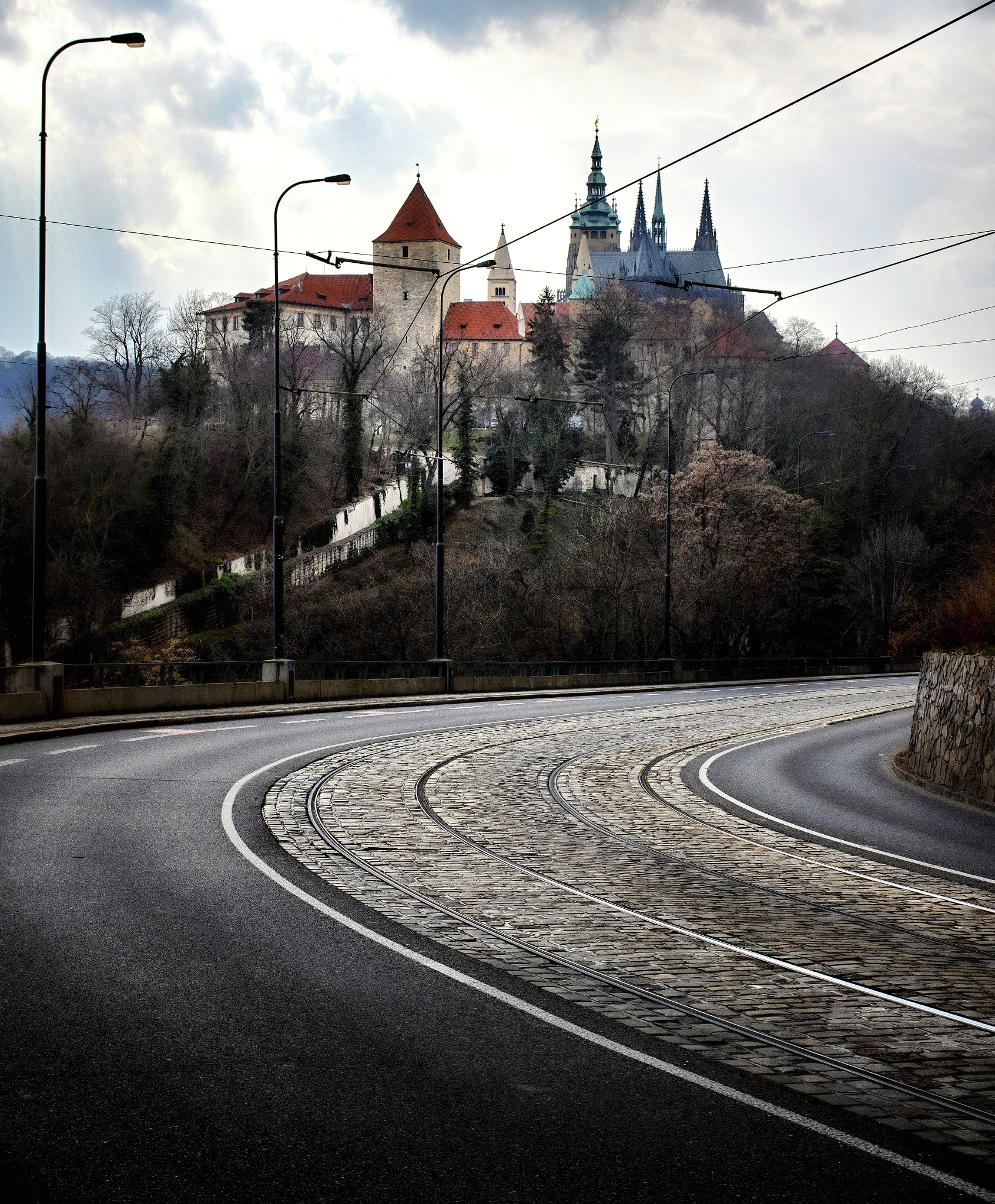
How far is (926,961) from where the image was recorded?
705cm

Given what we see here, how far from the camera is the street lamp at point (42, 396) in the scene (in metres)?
20.3

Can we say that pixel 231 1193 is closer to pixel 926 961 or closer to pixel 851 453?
pixel 926 961

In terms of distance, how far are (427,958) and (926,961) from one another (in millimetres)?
2991

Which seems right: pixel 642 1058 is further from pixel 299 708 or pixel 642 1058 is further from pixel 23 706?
pixel 299 708

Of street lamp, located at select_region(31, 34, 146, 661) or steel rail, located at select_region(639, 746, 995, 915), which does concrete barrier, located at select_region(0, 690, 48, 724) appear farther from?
steel rail, located at select_region(639, 746, 995, 915)

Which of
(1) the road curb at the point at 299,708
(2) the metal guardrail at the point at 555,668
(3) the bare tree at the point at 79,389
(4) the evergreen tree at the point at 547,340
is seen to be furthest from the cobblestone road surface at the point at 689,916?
(4) the evergreen tree at the point at 547,340

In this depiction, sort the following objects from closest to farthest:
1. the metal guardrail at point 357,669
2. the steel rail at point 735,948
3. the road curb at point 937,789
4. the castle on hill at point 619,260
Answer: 1. the steel rail at point 735,948
2. the road curb at point 937,789
3. the metal guardrail at point 357,669
4. the castle on hill at point 619,260

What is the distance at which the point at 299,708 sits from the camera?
1055 inches

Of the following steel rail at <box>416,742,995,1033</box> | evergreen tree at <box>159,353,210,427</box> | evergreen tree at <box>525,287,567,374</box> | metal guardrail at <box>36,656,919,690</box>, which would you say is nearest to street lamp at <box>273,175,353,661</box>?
metal guardrail at <box>36,656,919,690</box>

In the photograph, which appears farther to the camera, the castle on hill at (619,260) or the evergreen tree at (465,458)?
the castle on hill at (619,260)

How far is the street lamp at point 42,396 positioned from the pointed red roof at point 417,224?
12136cm

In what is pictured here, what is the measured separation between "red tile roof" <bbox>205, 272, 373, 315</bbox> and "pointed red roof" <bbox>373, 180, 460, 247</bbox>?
6267mm

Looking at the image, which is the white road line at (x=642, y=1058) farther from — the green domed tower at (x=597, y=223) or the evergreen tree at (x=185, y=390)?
the green domed tower at (x=597, y=223)

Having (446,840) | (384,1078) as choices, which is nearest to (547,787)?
Result: (446,840)
